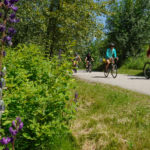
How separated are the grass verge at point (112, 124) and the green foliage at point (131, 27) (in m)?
26.8

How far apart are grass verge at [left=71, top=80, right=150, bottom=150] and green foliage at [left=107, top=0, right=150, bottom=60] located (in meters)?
26.8

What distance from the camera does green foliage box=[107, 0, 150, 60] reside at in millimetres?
30672

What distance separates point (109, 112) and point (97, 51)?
3701 cm

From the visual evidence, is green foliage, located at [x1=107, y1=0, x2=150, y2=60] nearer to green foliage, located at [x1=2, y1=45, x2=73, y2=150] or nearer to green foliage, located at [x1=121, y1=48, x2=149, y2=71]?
green foliage, located at [x1=121, y1=48, x2=149, y2=71]

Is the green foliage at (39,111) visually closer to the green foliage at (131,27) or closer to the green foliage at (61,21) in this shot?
the green foliage at (61,21)

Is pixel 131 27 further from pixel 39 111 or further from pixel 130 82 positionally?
pixel 39 111

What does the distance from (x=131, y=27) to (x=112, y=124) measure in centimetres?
2934

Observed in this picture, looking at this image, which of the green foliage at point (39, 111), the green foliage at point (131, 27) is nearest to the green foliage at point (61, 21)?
the green foliage at point (39, 111)

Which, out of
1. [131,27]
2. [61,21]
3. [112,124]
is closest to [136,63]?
[131,27]

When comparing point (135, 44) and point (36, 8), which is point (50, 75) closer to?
point (36, 8)

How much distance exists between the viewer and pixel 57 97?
114 inches

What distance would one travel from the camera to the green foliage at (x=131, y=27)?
101 feet

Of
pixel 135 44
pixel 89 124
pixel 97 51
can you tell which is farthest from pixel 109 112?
pixel 97 51

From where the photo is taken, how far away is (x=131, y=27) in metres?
31.0
